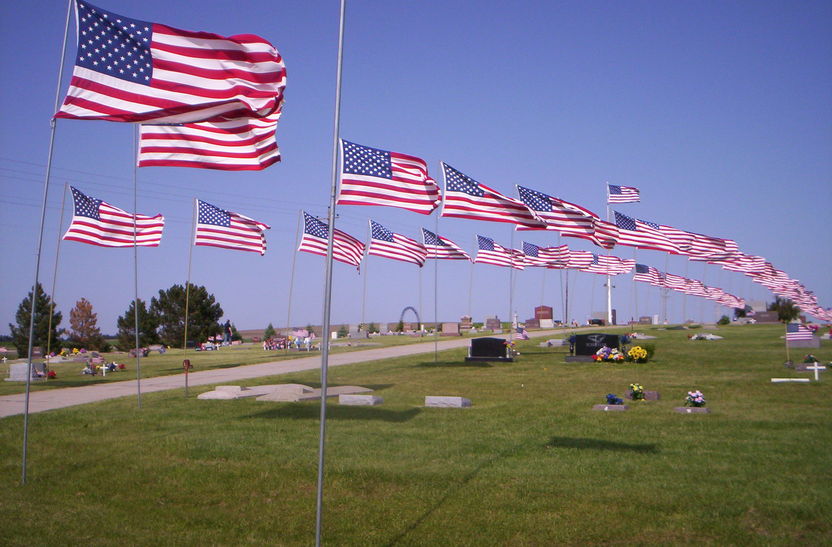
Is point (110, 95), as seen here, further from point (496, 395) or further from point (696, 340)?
point (696, 340)

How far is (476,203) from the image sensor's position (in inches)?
923

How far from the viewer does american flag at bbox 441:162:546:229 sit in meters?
23.0

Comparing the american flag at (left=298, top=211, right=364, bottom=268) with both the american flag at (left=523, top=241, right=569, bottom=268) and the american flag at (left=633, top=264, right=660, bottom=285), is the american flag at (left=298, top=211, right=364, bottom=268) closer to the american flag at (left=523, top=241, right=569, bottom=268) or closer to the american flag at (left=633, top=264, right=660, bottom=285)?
the american flag at (left=523, top=241, right=569, bottom=268)

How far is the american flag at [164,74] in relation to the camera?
30.1 feet

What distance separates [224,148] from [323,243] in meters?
20.7

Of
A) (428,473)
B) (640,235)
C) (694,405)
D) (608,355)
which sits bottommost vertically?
(428,473)

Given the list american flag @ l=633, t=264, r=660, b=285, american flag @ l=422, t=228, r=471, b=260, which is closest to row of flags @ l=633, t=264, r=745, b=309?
american flag @ l=633, t=264, r=660, b=285

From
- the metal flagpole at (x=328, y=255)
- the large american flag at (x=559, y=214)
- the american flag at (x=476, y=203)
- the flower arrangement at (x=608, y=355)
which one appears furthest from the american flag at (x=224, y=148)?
the flower arrangement at (x=608, y=355)

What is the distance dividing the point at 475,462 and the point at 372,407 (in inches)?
245

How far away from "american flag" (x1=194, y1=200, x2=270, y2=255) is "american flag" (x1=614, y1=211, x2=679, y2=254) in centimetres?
1672

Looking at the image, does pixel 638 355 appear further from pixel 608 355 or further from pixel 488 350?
pixel 488 350

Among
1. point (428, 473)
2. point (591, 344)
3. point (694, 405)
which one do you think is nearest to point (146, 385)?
point (428, 473)

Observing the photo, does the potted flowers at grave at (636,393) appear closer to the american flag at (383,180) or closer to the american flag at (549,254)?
the american flag at (383,180)

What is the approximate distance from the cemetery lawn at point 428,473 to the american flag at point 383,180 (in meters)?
4.52
